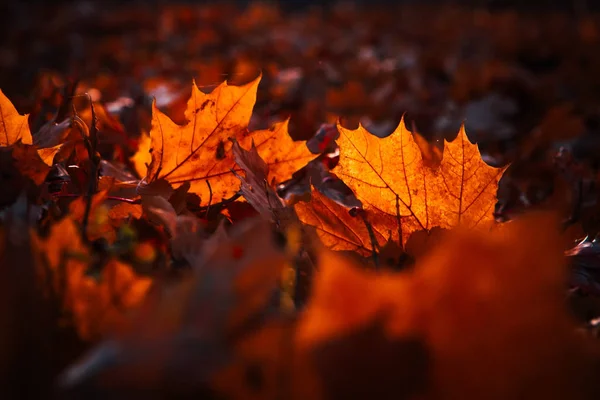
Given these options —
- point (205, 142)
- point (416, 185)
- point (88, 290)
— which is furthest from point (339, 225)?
point (88, 290)

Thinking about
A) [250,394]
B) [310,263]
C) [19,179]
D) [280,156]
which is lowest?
[250,394]

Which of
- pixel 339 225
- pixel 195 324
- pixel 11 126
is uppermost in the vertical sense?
pixel 11 126

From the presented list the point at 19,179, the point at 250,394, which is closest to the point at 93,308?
the point at 250,394

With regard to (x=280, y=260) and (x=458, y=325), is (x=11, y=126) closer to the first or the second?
(x=280, y=260)

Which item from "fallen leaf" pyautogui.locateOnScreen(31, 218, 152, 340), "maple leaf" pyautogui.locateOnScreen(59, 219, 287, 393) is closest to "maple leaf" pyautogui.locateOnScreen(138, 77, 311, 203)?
"fallen leaf" pyautogui.locateOnScreen(31, 218, 152, 340)

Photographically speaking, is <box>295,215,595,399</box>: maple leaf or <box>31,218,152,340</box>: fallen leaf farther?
<box>31,218,152,340</box>: fallen leaf

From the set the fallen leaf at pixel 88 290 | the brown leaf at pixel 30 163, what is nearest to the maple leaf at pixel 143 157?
the brown leaf at pixel 30 163

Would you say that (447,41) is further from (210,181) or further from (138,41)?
(210,181)

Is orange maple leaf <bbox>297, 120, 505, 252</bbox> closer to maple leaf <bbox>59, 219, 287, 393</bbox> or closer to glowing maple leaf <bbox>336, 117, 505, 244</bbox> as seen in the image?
glowing maple leaf <bbox>336, 117, 505, 244</bbox>
